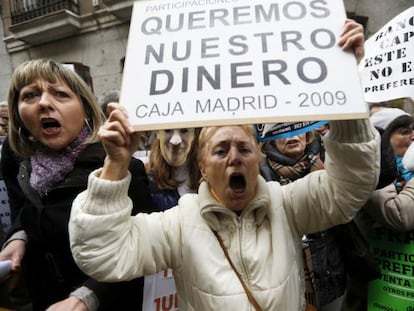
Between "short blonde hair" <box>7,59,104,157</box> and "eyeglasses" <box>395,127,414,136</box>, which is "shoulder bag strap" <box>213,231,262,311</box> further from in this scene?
"eyeglasses" <box>395,127,414,136</box>

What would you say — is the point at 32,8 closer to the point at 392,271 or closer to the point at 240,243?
the point at 240,243

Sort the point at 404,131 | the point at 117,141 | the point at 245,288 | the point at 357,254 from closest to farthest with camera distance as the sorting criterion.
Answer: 1. the point at 117,141
2. the point at 245,288
3. the point at 357,254
4. the point at 404,131

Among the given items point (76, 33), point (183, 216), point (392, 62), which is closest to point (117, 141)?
point (183, 216)

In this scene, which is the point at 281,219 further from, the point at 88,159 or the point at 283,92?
the point at 88,159

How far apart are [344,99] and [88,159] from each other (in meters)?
1.04

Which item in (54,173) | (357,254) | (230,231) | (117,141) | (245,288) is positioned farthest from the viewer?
(357,254)

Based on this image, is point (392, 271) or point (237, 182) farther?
point (392, 271)

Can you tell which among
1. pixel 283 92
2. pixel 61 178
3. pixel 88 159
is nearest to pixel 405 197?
pixel 283 92

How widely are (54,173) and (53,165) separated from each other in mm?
42

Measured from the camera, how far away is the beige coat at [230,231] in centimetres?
115

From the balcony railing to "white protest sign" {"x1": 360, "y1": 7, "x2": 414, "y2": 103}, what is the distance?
33.1ft

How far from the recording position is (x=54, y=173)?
148cm

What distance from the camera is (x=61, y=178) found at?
4.91ft

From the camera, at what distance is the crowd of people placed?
3.85 ft
